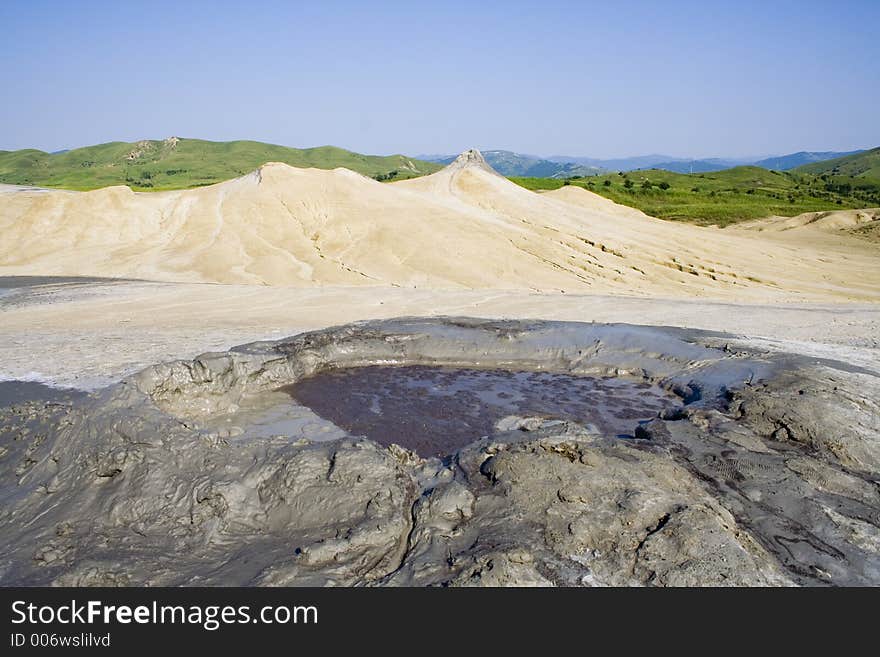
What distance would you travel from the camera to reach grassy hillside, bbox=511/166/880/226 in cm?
3481

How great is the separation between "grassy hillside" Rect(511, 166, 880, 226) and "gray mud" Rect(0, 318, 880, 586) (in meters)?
30.6

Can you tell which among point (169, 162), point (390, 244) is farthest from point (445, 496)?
point (169, 162)

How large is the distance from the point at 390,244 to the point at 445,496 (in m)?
12.9

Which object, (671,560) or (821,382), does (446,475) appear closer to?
(671,560)

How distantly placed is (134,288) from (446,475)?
1211 cm

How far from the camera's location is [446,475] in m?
5.08

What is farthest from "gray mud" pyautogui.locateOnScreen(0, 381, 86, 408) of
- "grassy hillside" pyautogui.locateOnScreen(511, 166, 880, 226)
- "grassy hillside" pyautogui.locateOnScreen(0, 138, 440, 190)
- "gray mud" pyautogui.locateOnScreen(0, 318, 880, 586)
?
"grassy hillside" pyautogui.locateOnScreen(0, 138, 440, 190)

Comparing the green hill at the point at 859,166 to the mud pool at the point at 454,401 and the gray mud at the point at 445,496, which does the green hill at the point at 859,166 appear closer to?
the mud pool at the point at 454,401

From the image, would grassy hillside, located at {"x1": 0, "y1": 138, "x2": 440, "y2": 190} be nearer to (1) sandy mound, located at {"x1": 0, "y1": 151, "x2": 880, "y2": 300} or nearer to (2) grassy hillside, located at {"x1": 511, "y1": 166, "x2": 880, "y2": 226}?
(2) grassy hillside, located at {"x1": 511, "y1": 166, "x2": 880, "y2": 226}

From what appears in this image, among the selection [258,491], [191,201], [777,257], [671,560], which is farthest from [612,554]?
[191,201]

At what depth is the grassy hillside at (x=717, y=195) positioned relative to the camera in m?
34.8

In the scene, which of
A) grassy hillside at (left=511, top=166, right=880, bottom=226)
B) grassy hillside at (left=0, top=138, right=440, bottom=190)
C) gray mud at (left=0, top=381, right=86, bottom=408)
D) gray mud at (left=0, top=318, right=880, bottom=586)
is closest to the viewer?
gray mud at (left=0, top=318, right=880, bottom=586)

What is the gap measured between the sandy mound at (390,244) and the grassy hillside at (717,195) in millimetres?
12810

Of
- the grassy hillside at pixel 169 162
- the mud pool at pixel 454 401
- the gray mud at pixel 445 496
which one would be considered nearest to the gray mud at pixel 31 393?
the gray mud at pixel 445 496
